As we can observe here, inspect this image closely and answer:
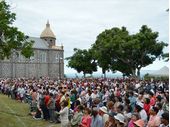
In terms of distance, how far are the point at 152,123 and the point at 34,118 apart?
12418mm

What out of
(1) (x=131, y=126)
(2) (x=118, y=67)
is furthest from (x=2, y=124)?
(2) (x=118, y=67)

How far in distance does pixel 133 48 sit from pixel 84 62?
28604 millimetres

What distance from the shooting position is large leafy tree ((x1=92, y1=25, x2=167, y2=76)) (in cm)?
5909

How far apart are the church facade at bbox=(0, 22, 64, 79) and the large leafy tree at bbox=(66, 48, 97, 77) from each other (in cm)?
2928

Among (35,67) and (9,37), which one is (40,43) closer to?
(35,67)

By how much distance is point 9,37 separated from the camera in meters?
23.0

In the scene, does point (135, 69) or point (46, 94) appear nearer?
point (46, 94)

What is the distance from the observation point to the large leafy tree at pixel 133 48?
5909cm

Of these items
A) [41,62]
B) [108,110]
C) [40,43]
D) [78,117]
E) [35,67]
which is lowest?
[78,117]

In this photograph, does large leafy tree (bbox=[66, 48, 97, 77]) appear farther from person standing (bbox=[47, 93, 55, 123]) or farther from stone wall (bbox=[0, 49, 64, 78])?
person standing (bbox=[47, 93, 55, 123])

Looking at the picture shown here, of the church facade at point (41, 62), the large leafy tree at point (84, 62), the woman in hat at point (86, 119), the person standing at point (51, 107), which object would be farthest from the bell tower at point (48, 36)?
the woman in hat at point (86, 119)

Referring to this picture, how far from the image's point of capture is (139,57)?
60500 mm

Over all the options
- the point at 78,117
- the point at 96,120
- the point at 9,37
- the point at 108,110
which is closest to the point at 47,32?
the point at 9,37

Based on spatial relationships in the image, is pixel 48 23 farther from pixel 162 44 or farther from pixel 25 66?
pixel 162 44
